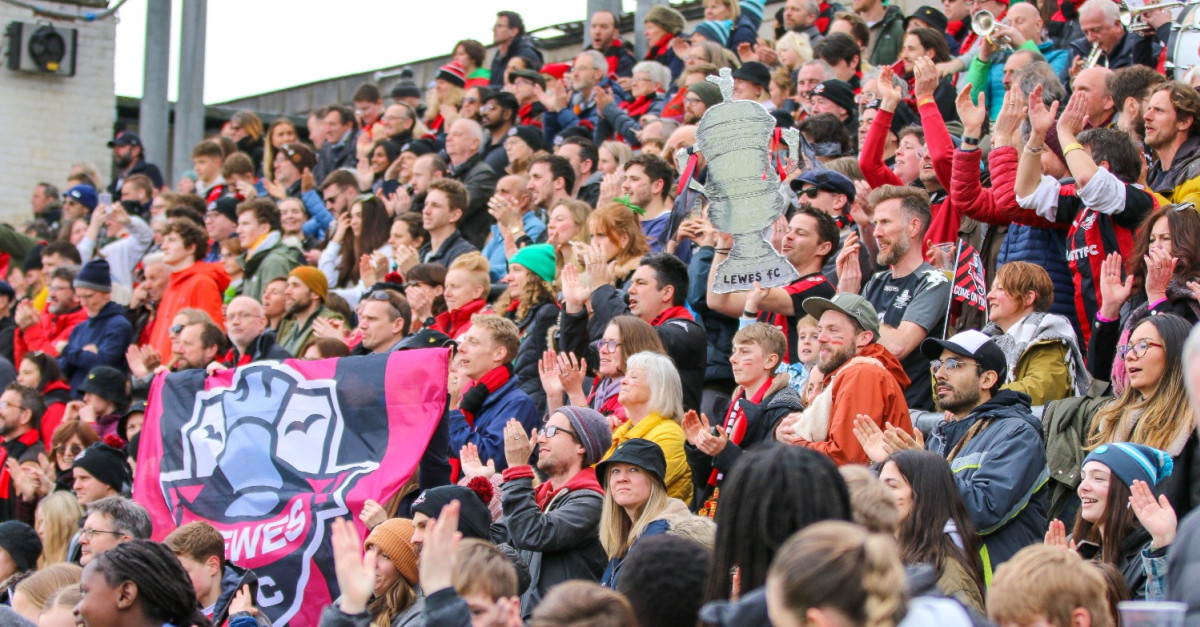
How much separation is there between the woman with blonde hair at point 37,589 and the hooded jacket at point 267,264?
14.0 ft

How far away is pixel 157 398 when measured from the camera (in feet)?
27.9

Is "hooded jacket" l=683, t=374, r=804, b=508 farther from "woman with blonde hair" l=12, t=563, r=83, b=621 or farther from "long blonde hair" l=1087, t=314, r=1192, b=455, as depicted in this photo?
"woman with blonde hair" l=12, t=563, r=83, b=621

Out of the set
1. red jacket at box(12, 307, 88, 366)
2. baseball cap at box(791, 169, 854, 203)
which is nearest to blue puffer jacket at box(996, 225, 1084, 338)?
baseball cap at box(791, 169, 854, 203)

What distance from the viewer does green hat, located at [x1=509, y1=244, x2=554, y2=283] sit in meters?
8.85

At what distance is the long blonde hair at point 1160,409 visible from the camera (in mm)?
5672

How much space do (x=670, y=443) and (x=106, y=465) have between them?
386 cm

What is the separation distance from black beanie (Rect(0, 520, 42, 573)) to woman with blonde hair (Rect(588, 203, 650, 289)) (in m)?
3.39

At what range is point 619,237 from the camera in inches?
340

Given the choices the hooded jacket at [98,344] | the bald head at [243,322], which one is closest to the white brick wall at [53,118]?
the hooded jacket at [98,344]

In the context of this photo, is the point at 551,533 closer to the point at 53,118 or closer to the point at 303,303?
the point at 303,303

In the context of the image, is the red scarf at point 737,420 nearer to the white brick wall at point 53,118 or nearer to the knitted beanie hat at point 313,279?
the knitted beanie hat at point 313,279

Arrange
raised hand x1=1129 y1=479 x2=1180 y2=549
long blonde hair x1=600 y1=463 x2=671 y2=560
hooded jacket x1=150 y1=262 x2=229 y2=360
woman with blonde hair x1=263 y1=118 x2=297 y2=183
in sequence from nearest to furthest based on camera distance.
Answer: raised hand x1=1129 y1=479 x2=1180 y2=549, long blonde hair x1=600 y1=463 x2=671 y2=560, hooded jacket x1=150 y1=262 x2=229 y2=360, woman with blonde hair x1=263 y1=118 x2=297 y2=183

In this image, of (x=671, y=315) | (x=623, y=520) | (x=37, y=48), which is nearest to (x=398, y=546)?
(x=623, y=520)

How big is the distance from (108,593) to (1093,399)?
3.82m
